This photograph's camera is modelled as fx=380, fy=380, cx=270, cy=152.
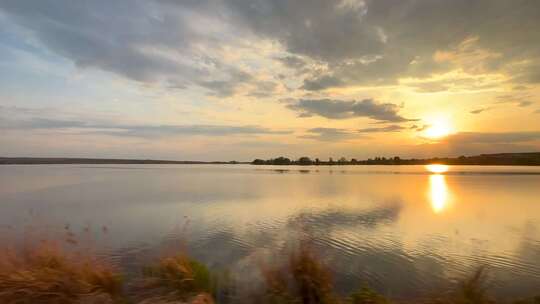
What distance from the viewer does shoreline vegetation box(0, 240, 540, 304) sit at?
17.6ft

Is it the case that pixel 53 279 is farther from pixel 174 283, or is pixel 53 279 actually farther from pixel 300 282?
pixel 300 282

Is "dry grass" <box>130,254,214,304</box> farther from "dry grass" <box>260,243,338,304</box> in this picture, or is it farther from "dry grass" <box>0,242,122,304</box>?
"dry grass" <box>260,243,338,304</box>

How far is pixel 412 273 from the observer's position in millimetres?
8812

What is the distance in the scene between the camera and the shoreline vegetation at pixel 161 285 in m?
5.35

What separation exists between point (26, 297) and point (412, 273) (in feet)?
25.0

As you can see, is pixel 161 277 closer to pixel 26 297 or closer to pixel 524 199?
pixel 26 297

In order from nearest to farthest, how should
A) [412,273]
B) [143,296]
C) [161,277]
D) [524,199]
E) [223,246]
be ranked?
1. [143,296]
2. [161,277]
3. [412,273]
4. [223,246]
5. [524,199]

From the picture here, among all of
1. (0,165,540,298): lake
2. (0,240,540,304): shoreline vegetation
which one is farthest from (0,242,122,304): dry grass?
(0,165,540,298): lake

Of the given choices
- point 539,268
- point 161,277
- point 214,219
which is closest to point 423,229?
point 539,268

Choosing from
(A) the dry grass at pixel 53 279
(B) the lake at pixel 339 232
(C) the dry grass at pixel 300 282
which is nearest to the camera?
(A) the dry grass at pixel 53 279

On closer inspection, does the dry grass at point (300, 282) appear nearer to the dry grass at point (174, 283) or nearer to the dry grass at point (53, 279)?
the dry grass at point (174, 283)

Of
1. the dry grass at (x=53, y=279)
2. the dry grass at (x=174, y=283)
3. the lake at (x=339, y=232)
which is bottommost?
the lake at (x=339, y=232)

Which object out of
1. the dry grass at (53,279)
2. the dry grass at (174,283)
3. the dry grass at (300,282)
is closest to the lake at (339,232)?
the dry grass at (174,283)

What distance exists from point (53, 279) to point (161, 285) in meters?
1.66
